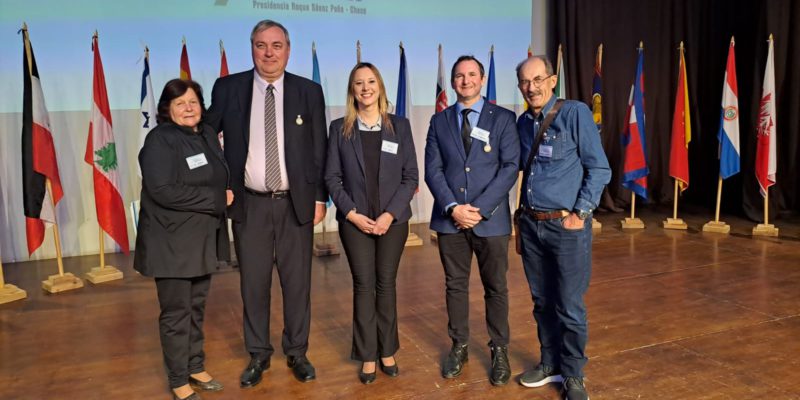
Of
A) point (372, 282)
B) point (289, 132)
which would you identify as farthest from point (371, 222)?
point (289, 132)

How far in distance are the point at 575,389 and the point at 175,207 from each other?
1688mm

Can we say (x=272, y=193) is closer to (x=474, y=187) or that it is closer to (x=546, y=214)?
(x=474, y=187)

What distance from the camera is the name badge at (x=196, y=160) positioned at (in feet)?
7.82

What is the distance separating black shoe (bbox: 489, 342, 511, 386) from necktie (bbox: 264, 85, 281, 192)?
1.17 meters

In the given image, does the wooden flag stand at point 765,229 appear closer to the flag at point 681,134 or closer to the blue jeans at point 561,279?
the flag at point 681,134

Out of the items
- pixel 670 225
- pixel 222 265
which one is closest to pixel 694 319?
pixel 670 225

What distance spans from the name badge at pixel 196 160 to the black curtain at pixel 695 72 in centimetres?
535

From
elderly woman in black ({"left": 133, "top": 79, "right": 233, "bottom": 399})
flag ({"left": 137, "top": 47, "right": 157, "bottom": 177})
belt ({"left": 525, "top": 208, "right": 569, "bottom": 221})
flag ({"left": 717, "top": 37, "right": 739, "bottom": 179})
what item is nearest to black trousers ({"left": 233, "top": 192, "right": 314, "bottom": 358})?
elderly woman in black ({"left": 133, "top": 79, "right": 233, "bottom": 399})

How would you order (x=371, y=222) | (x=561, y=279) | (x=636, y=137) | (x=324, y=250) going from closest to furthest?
(x=561, y=279), (x=371, y=222), (x=324, y=250), (x=636, y=137)

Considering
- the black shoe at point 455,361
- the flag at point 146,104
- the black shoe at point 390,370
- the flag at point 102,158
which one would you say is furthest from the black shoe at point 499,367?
the flag at point 146,104

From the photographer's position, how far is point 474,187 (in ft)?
8.49

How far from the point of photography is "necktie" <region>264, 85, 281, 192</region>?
8.52 feet

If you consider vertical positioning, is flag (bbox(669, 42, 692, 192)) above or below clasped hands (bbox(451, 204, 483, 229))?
above

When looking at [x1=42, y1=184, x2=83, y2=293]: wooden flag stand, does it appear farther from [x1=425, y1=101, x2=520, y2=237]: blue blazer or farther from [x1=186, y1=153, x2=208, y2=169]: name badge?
[x1=425, y1=101, x2=520, y2=237]: blue blazer
